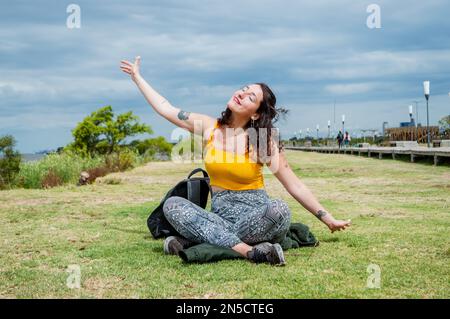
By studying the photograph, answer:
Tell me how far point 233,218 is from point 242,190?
0.81ft

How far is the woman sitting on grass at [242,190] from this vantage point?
4.62m

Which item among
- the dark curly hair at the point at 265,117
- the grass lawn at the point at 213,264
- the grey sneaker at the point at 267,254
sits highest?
the dark curly hair at the point at 265,117

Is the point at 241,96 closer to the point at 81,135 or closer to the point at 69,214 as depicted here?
the point at 69,214

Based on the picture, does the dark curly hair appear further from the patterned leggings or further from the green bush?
the green bush

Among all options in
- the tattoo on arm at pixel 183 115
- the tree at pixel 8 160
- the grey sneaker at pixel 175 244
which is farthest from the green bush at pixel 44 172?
the grey sneaker at pixel 175 244

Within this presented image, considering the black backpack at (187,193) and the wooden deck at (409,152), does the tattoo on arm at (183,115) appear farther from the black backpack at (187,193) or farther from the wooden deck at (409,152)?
the wooden deck at (409,152)

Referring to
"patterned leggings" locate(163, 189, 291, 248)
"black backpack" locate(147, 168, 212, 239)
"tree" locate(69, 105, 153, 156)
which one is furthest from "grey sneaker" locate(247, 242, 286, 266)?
"tree" locate(69, 105, 153, 156)

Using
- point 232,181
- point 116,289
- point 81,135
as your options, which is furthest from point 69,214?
point 81,135

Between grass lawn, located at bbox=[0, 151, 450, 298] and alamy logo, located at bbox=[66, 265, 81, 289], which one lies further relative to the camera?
alamy logo, located at bbox=[66, 265, 81, 289]

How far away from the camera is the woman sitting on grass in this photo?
4621 mm

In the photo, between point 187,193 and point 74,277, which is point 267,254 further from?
point 74,277

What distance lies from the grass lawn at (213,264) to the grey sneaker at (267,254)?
92 mm

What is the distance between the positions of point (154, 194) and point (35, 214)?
3.68 metres

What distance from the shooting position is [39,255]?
506cm
